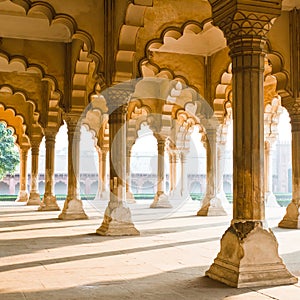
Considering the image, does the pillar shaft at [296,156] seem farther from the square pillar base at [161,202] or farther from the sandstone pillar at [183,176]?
the sandstone pillar at [183,176]

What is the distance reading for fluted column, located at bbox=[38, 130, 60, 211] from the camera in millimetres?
16719

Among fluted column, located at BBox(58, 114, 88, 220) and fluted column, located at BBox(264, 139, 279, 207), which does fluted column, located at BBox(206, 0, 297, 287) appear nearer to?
fluted column, located at BBox(58, 114, 88, 220)

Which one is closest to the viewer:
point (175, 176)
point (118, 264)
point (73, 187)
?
point (118, 264)

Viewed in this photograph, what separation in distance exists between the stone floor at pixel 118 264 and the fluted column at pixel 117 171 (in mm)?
398

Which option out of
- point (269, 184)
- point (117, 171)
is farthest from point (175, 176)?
point (117, 171)

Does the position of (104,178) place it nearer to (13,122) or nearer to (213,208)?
(13,122)

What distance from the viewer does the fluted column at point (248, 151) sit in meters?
5.20

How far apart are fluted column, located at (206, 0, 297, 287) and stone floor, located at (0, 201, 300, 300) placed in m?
0.30

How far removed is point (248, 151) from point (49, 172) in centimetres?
1225

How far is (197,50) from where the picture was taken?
14797 mm

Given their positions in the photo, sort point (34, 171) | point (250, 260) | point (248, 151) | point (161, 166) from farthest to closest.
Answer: point (34, 171), point (161, 166), point (248, 151), point (250, 260)

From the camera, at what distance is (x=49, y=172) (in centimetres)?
1672

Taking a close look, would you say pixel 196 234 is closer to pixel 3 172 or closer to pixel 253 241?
pixel 253 241

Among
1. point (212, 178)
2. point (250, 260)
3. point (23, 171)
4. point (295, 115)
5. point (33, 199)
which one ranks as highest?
point (295, 115)
